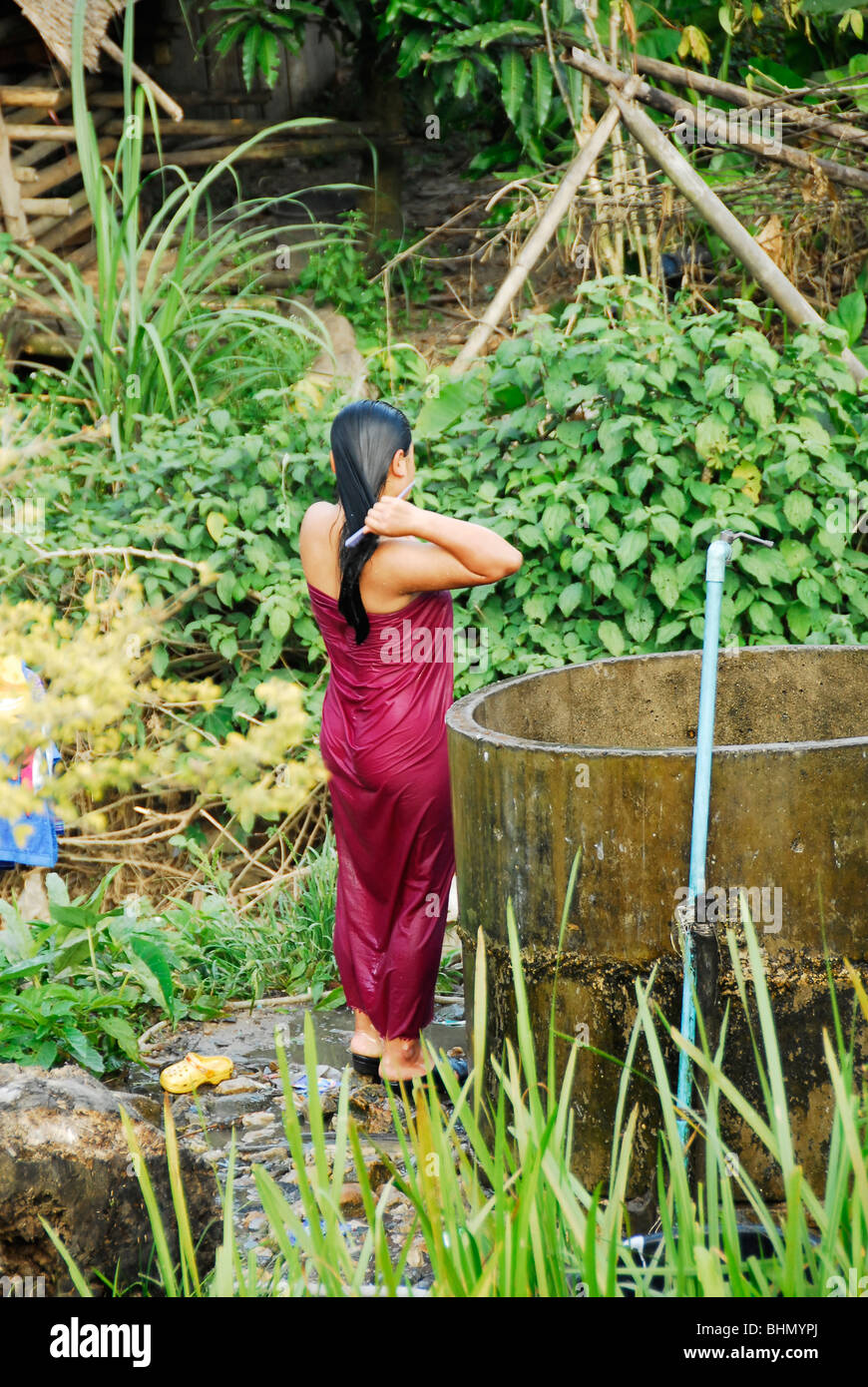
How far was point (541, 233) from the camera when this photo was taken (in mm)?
6082

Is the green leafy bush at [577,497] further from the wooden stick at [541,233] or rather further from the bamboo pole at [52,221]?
the bamboo pole at [52,221]

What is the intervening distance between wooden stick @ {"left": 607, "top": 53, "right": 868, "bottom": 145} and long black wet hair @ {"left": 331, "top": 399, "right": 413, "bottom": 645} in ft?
11.9

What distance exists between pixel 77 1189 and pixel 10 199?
23.5 feet

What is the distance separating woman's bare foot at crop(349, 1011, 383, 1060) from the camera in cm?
369

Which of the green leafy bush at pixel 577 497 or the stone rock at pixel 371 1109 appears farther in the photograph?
the green leafy bush at pixel 577 497

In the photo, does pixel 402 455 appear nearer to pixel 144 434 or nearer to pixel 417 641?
pixel 417 641

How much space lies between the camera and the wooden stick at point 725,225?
5734mm

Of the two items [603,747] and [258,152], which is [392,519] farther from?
[258,152]

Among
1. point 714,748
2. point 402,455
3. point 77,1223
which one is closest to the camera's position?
point 77,1223

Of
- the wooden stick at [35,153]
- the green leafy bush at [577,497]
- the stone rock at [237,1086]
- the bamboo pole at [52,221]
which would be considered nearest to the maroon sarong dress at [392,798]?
the stone rock at [237,1086]

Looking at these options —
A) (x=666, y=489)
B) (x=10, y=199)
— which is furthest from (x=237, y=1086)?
(x=10, y=199)

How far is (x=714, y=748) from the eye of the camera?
8.59ft
